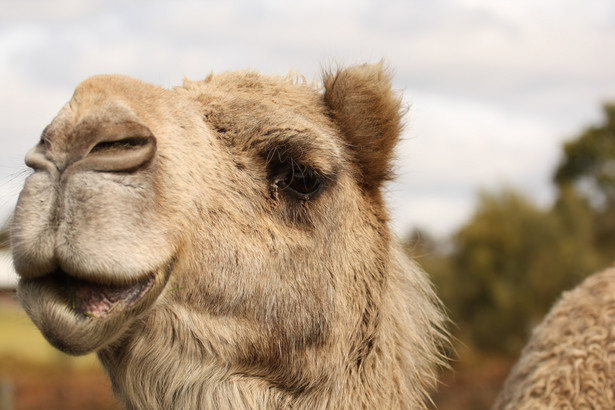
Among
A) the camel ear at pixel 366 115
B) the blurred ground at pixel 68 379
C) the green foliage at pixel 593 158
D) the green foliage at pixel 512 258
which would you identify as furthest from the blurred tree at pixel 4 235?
the green foliage at pixel 593 158

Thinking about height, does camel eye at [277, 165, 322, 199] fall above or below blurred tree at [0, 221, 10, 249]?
above

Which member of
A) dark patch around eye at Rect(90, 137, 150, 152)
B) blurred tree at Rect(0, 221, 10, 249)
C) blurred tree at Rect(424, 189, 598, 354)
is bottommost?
blurred tree at Rect(424, 189, 598, 354)

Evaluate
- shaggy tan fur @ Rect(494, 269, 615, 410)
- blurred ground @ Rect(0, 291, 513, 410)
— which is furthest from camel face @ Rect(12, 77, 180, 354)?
blurred ground @ Rect(0, 291, 513, 410)

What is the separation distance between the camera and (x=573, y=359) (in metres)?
4.11

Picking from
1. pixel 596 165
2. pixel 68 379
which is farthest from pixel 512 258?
pixel 68 379

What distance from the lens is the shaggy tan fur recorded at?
12.8ft

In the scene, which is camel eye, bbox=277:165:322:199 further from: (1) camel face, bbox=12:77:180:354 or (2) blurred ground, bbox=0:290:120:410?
(2) blurred ground, bbox=0:290:120:410

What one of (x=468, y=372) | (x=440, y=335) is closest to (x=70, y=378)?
(x=468, y=372)

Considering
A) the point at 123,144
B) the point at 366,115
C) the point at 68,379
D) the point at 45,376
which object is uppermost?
the point at 366,115

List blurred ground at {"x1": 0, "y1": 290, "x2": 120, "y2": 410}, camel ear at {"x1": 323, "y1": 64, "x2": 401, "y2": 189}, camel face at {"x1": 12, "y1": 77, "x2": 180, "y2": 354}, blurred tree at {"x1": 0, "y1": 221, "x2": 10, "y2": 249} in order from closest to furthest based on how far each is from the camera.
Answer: camel face at {"x1": 12, "y1": 77, "x2": 180, "y2": 354}
blurred tree at {"x1": 0, "y1": 221, "x2": 10, "y2": 249}
camel ear at {"x1": 323, "y1": 64, "x2": 401, "y2": 189}
blurred ground at {"x1": 0, "y1": 290, "x2": 120, "y2": 410}

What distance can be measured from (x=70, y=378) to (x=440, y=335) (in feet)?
90.6

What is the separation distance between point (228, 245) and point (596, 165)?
142 ft

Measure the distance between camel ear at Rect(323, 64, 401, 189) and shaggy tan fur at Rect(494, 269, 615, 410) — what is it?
4.94ft

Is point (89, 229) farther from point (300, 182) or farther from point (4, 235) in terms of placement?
point (300, 182)
